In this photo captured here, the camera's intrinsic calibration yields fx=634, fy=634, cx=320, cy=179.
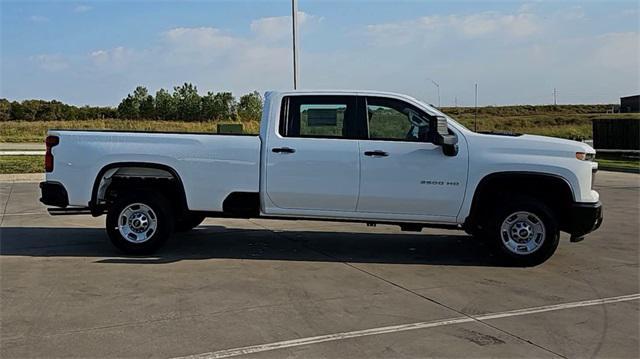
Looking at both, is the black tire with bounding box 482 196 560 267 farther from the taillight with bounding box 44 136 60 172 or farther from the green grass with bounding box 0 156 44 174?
the green grass with bounding box 0 156 44 174

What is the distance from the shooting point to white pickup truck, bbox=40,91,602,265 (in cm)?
754

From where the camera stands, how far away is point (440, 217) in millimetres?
7676

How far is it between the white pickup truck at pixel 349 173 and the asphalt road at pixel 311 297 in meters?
0.54

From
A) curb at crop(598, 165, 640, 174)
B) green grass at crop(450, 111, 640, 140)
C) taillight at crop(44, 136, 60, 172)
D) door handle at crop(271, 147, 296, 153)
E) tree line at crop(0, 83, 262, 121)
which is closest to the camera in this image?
door handle at crop(271, 147, 296, 153)

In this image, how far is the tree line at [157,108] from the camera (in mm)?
54656

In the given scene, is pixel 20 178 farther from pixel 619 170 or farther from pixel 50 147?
pixel 619 170

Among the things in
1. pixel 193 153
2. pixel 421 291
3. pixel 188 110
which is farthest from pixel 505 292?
pixel 188 110

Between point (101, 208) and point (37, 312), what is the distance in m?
2.66

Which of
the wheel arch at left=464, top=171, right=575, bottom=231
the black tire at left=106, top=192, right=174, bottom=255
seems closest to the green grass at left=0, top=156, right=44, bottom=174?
the black tire at left=106, top=192, right=174, bottom=255

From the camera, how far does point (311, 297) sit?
6.12m

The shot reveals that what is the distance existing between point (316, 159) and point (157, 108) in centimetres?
6386

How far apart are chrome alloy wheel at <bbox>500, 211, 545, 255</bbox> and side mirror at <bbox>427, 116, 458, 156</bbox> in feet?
3.56

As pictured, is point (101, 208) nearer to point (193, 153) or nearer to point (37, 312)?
point (193, 153)

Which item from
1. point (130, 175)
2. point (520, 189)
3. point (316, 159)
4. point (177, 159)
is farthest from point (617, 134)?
point (130, 175)
